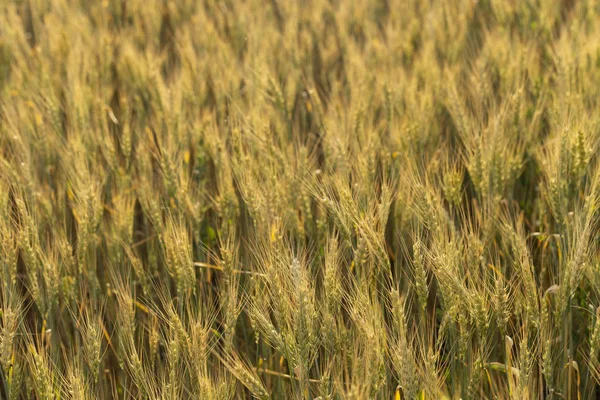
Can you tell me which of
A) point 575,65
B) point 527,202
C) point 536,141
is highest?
point 575,65

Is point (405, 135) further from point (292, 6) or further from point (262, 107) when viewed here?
point (292, 6)

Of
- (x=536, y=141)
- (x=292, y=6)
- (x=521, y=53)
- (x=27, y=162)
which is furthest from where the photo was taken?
(x=292, y=6)

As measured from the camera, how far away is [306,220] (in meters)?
2.24

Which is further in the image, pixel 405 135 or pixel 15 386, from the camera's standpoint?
pixel 405 135

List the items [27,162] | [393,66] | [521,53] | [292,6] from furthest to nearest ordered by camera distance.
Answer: [292,6]
[393,66]
[521,53]
[27,162]

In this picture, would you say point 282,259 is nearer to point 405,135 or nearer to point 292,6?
point 405,135

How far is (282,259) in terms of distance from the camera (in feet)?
5.88

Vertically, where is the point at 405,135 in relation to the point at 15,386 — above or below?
above

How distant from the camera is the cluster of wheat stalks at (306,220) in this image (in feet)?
5.66

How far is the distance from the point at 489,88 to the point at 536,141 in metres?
0.32

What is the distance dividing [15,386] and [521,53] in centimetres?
227

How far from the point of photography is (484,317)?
1705 millimetres

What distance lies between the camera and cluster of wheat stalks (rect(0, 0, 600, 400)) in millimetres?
1725

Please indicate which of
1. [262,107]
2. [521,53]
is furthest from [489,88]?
[262,107]
